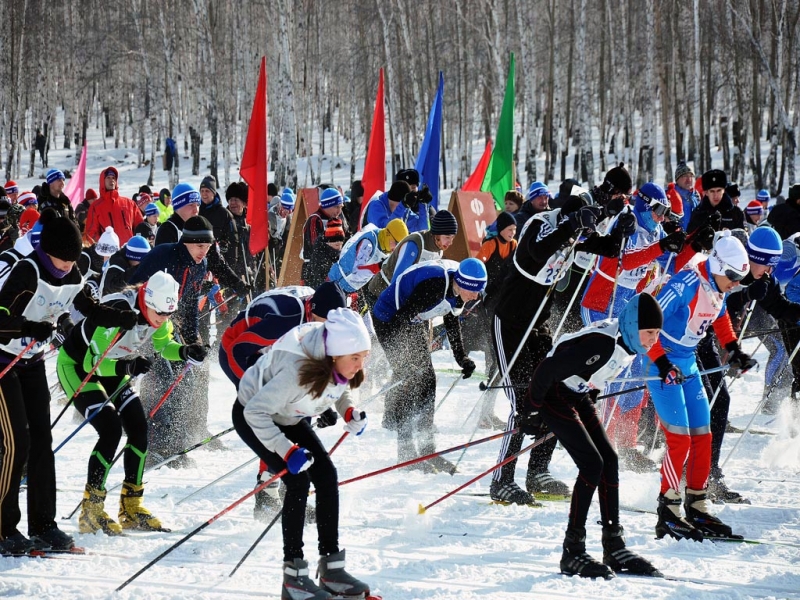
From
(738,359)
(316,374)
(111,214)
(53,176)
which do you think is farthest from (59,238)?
(111,214)

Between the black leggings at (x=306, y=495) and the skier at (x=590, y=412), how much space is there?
3.76 feet

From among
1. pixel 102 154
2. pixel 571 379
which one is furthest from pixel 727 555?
pixel 102 154

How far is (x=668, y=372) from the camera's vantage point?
4.89 metres

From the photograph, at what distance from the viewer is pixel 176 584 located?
4.15 m

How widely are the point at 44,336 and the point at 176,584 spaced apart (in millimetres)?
1314

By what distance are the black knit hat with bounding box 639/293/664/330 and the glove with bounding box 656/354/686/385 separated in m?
0.59

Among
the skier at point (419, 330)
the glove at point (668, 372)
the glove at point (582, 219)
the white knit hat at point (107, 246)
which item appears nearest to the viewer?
the glove at point (668, 372)

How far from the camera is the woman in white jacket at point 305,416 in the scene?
3717mm

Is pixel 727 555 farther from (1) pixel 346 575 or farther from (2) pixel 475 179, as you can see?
(2) pixel 475 179

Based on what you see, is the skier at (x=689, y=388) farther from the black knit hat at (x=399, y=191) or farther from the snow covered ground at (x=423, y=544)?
the black knit hat at (x=399, y=191)

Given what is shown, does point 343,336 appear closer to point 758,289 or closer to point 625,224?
point 625,224

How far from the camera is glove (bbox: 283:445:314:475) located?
3.71 m

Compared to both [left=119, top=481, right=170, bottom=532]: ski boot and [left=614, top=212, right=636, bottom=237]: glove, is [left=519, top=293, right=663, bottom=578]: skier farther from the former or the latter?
[left=119, top=481, right=170, bottom=532]: ski boot

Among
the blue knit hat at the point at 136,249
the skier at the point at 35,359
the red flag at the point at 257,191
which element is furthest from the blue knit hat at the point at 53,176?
the skier at the point at 35,359
